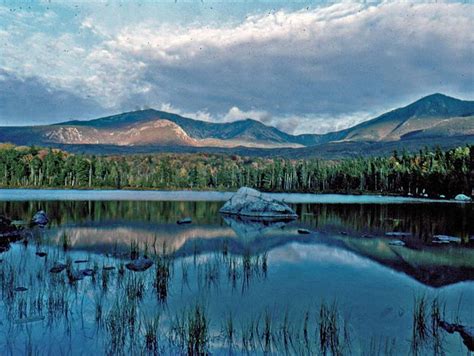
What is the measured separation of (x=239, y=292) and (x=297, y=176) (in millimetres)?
174950

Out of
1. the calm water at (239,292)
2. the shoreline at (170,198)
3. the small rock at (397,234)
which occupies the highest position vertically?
the calm water at (239,292)

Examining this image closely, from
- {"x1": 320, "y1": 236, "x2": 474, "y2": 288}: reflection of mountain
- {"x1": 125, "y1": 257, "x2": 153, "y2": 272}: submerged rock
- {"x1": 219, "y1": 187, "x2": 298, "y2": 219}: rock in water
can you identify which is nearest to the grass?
{"x1": 125, "y1": 257, "x2": 153, "y2": 272}: submerged rock

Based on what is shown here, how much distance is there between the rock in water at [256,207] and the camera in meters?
49.4

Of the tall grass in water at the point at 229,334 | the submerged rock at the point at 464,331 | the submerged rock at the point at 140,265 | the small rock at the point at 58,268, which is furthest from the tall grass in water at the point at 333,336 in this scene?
the small rock at the point at 58,268

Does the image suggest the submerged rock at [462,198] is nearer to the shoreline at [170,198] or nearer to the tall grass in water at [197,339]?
the shoreline at [170,198]

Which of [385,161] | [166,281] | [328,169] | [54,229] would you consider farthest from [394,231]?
[328,169]

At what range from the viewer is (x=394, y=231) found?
34.9m

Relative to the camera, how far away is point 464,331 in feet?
37.4

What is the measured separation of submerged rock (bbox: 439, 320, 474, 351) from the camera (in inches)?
423

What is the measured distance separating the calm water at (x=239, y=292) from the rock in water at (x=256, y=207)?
1877cm

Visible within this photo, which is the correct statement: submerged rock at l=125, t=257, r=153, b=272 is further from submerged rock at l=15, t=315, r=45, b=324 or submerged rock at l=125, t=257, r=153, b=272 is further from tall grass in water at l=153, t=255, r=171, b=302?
submerged rock at l=15, t=315, r=45, b=324

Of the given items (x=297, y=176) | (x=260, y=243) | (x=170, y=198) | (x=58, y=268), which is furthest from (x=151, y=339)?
(x=297, y=176)

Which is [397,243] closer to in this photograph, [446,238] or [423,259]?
[423,259]

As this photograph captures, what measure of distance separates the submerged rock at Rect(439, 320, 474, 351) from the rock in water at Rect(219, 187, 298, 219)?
36050 millimetres
